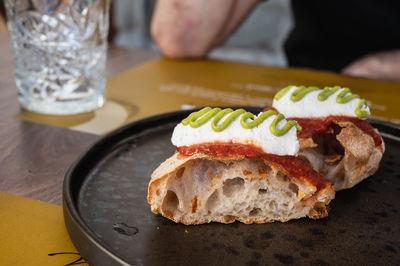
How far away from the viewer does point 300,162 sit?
109cm

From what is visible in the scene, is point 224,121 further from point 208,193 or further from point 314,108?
point 314,108

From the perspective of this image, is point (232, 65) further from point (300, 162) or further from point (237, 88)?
point (300, 162)

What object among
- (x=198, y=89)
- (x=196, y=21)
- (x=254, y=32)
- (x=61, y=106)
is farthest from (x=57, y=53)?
(x=254, y=32)

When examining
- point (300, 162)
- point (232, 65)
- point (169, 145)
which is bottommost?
point (232, 65)

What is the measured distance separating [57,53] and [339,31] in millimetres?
1784

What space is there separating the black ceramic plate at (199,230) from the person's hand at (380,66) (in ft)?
5.10

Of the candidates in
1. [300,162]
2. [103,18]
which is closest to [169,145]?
[300,162]

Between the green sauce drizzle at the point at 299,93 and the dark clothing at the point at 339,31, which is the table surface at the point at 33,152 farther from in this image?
the dark clothing at the point at 339,31

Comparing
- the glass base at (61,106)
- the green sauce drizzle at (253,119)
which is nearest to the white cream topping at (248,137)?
the green sauce drizzle at (253,119)

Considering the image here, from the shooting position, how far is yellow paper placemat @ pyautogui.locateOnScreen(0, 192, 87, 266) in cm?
88

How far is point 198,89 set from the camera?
2002mm

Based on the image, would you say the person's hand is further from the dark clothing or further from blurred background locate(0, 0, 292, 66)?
blurred background locate(0, 0, 292, 66)

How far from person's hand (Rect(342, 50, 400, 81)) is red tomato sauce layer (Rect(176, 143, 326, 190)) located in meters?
1.72

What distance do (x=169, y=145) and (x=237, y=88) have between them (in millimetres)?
749
